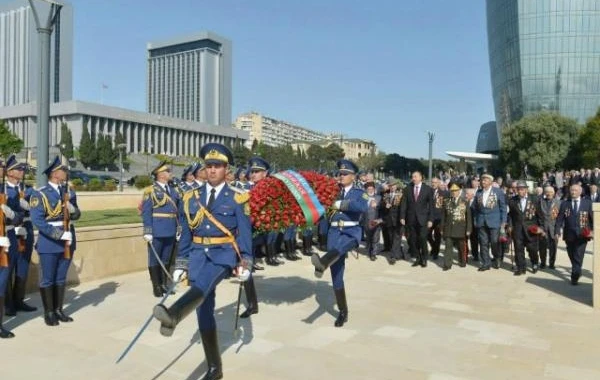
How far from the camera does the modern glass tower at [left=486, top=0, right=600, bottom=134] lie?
81.2 m

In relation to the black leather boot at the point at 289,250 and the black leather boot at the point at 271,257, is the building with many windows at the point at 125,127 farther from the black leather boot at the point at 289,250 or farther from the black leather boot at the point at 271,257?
the black leather boot at the point at 271,257

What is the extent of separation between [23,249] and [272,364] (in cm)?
403

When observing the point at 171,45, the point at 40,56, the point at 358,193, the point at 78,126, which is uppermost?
the point at 171,45

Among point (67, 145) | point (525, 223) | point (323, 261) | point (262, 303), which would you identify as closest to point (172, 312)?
point (323, 261)

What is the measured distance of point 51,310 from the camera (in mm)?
6520

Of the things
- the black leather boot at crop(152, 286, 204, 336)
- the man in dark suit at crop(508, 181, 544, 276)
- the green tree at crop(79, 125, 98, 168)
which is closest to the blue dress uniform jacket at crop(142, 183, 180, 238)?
the black leather boot at crop(152, 286, 204, 336)

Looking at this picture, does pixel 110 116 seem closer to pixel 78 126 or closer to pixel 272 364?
pixel 78 126

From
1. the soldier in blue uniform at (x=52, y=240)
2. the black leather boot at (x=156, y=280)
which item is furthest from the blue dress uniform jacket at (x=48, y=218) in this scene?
the black leather boot at (x=156, y=280)

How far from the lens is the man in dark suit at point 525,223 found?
35.1ft

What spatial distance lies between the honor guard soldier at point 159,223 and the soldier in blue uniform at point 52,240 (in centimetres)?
151

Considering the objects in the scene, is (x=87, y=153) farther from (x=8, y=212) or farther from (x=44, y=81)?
(x=8, y=212)

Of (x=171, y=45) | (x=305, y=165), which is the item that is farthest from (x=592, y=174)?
(x=171, y=45)

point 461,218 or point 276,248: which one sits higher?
point 461,218

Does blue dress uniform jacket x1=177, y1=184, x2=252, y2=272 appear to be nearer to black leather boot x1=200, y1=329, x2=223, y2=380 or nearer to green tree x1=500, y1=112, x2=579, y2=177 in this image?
black leather boot x1=200, y1=329, x2=223, y2=380
